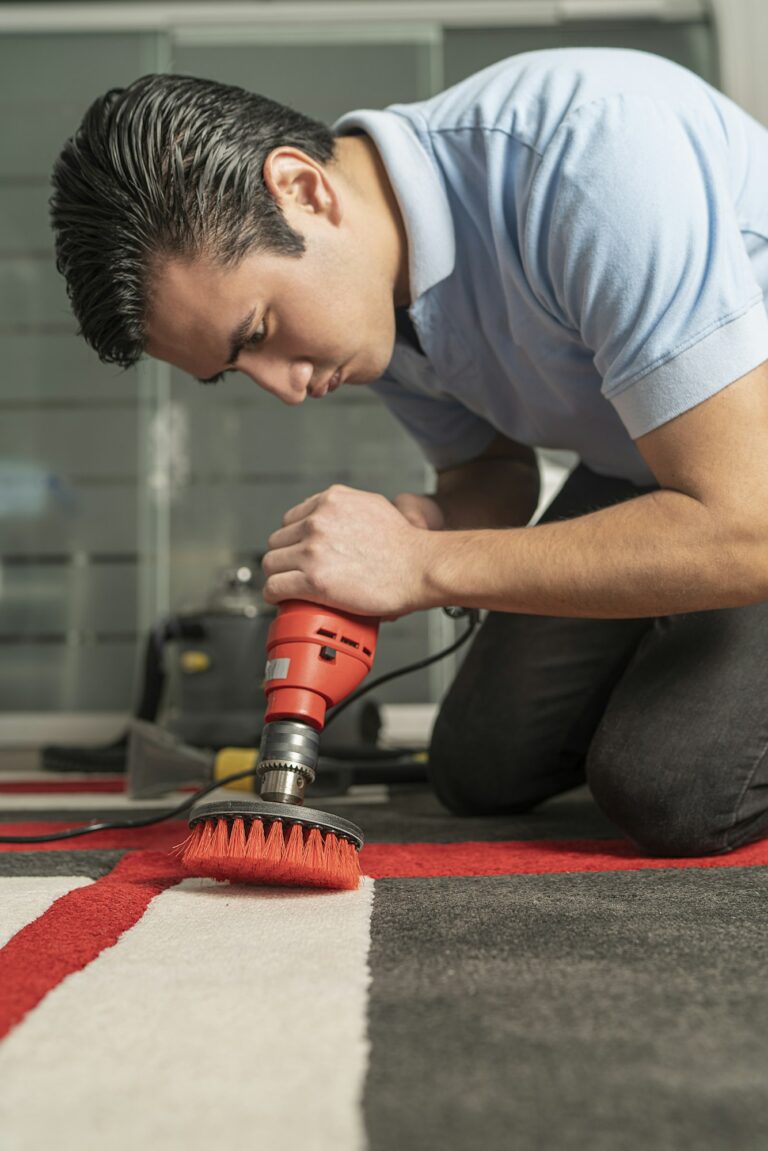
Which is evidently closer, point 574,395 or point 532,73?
point 532,73

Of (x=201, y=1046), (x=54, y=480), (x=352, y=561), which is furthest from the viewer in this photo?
(x=54, y=480)

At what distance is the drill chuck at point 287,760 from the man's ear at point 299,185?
0.44 metres

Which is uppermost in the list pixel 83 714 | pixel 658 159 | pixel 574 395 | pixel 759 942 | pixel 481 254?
pixel 658 159

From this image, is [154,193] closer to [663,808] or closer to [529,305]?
[529,305]

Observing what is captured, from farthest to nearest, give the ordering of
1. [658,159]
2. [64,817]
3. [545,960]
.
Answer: [64,817]
[658,159]
[545,960]

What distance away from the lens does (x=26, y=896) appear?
0.76 m

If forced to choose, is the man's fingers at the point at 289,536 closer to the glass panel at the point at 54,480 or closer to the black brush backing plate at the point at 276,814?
the black brush backing plate at the point at 276,814

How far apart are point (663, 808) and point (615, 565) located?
0.79 feet

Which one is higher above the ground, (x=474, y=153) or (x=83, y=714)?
(x=474, y=153)

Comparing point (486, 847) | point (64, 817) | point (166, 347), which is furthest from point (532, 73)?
point (64, 817)

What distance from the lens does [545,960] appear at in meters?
0.57

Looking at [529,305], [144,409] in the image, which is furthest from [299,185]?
[144,409]

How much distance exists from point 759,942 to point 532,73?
0.75 metres

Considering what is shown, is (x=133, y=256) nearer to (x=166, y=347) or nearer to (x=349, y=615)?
(x=166, y=347)
